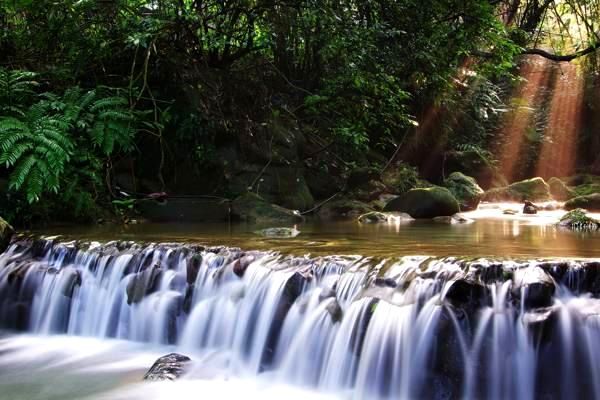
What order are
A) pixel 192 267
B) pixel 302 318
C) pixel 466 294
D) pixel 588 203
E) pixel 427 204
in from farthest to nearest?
1. pixel 588 203
2. pixel 427 204
3. pixel 192 267
4. pixel 302 318
5. pixel 466 294

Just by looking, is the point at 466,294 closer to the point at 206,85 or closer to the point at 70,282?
the point at 70,282

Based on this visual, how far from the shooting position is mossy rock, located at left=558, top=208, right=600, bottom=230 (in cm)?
927

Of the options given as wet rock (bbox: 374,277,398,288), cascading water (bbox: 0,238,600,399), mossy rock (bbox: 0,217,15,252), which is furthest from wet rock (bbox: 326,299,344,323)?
mossy rock (bbox: 0,217,15,252)

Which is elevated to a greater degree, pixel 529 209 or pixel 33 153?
pixel 33 153

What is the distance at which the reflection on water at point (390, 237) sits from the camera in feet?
20.0

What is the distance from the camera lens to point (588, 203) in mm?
13344

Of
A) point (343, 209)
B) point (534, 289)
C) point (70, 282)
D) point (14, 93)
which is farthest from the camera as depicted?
point (343, 209)

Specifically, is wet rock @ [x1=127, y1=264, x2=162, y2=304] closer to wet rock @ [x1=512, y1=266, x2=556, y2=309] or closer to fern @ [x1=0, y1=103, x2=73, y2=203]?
fern @ [x1=0, y1=103, x2=73, y2=203]

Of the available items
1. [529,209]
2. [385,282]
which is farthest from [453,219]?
[385,282]

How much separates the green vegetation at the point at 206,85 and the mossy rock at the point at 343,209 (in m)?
0.40

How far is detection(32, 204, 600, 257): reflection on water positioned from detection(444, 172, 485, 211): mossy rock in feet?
13.8

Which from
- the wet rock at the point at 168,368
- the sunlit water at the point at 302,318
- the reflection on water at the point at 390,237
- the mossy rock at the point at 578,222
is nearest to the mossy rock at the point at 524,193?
the reflection on water at the point at 390,237

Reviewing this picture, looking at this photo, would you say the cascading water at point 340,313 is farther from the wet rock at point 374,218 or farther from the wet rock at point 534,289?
the wet rock at point 374,218

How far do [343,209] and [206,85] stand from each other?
4026 mm
